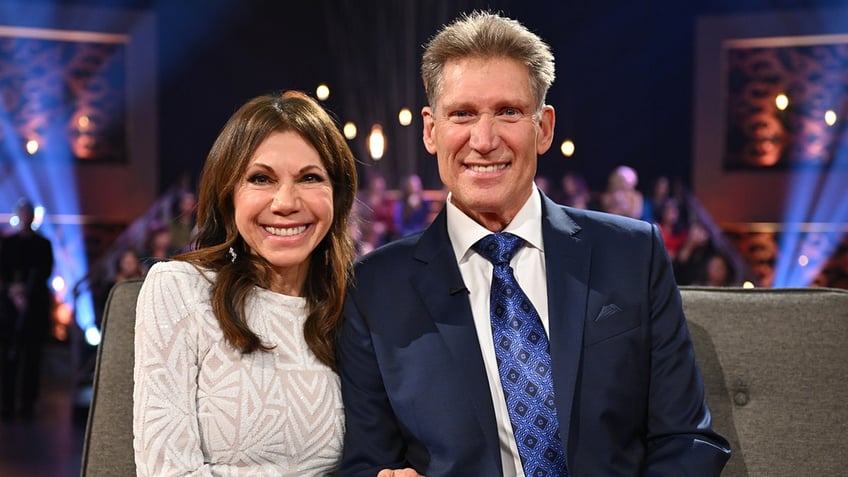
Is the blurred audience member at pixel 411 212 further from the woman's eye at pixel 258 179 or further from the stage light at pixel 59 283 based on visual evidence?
the woman's eye at pixel 258 179

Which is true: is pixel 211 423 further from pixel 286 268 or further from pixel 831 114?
pixel 831 114

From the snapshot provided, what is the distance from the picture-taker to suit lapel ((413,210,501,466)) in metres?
1.68

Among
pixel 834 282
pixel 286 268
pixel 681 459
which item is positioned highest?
pixel 286 268

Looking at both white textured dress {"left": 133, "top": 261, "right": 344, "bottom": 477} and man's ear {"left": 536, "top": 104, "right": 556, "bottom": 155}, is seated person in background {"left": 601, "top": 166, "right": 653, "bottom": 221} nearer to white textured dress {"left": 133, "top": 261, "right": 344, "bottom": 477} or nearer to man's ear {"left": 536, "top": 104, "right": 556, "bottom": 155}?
man's ear {"left": 536, "top": 104, "right": 556, "bottom": 155}

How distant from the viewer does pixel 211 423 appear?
1730mm

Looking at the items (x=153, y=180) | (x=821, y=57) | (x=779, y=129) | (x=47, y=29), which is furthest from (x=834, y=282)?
(x=47, y=29)

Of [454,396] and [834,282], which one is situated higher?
[454,396]

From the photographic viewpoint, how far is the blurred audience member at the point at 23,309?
626 cm

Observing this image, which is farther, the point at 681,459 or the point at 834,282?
the point at 834,282

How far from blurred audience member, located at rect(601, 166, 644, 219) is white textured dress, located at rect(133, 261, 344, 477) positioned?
6014 millimetres

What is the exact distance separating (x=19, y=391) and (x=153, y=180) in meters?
2.72

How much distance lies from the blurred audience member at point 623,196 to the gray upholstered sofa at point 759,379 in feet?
18.5

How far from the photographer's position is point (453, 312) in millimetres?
1764

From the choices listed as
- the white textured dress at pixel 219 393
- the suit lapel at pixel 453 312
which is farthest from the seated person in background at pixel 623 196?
the white textured dress at pixel 219 393
